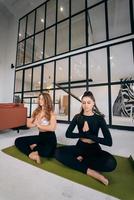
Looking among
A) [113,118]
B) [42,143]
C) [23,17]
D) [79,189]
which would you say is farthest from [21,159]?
[23,17]

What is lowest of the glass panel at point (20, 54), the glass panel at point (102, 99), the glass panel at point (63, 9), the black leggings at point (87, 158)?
the black leggings at point (87, 158)

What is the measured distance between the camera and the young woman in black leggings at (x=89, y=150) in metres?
1.35

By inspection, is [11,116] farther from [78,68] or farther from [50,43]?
[50,43]

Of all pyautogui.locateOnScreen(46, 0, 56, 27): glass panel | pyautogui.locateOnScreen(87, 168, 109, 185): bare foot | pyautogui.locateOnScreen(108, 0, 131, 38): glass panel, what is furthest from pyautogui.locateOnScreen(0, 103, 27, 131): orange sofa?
pyautogui.locateOnScreen(46, 0, 56, 27): glass panel

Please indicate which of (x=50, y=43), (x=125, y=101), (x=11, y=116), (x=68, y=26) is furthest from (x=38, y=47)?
(x=125, y=101)

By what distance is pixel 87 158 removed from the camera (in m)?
1.43

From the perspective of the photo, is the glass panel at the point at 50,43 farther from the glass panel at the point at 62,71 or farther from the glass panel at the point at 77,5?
the glass panel at the point at 77,5

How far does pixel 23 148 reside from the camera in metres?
1.94

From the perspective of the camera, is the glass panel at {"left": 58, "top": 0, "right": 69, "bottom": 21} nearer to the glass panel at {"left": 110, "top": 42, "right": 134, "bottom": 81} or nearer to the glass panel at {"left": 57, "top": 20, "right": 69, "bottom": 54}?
the glass panel at {"left": 57, "top": 20, "right": 69, "bottom": 54}

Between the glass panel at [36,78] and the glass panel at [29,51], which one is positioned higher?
the glass panel at [29,51]

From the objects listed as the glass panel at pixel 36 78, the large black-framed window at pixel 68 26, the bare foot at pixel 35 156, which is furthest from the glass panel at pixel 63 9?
the bare foot at pixel 35 156

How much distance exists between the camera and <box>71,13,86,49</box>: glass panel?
5.02 m

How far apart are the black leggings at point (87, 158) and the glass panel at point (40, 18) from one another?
21.2 ft

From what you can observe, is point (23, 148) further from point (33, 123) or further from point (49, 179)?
point (49, 179)
